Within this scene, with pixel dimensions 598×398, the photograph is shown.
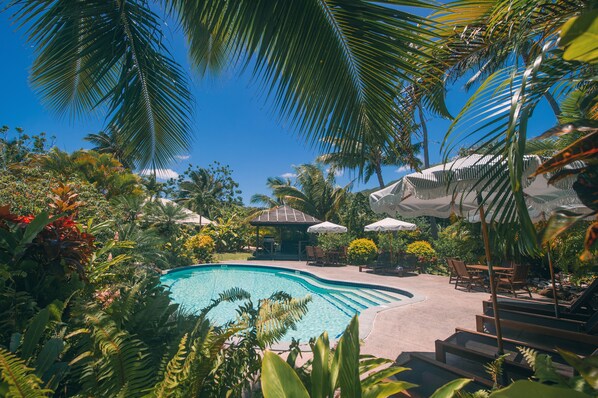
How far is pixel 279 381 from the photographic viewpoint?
126 cm

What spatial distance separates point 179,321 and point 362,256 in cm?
1331

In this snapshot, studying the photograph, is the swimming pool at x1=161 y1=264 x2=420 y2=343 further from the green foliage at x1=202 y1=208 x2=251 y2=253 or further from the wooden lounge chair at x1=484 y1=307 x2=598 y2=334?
the green foliage at x1=202 y1=208 x2=251 y2=253

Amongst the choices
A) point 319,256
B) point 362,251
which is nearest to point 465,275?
point 362,251

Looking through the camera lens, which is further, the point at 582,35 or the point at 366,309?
the point at 366,309

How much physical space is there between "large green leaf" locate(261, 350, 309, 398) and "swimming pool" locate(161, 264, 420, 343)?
4.09m

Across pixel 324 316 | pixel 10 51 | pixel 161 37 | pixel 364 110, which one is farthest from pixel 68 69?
pixel 324 316

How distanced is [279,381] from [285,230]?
73.9 ft

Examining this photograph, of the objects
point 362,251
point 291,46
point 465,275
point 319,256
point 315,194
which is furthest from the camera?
point 315,194

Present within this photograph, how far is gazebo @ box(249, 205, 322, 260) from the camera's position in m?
19.1

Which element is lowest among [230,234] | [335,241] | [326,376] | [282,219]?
[326,376]

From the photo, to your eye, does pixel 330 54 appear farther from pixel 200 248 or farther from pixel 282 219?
pixel 200 248

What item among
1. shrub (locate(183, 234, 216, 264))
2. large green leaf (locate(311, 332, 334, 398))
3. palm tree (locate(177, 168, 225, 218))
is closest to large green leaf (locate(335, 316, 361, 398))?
large green leaf (locate(311, 332, 334, 398))

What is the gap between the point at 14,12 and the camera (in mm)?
2312

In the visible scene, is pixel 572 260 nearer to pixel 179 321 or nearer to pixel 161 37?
pixel 179 321
